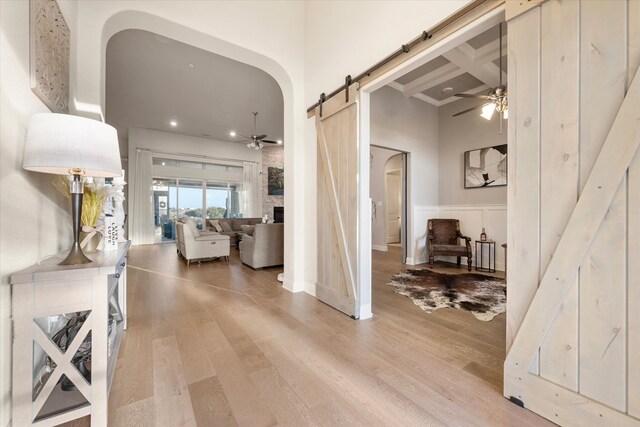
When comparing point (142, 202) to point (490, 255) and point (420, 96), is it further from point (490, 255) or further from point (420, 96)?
point (490, 255)

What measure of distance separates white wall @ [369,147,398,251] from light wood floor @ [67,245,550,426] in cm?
393

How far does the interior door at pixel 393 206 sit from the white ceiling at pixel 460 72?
363cm

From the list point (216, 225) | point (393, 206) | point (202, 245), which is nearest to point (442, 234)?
point (393, 206)

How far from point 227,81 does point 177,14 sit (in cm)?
267

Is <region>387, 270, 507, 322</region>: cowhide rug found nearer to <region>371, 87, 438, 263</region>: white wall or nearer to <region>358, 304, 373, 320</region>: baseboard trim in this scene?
<region>358, 304, 373, 320</region>: baseboard trim

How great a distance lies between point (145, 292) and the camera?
11.2 feet

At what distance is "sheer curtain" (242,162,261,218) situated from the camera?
395 inches

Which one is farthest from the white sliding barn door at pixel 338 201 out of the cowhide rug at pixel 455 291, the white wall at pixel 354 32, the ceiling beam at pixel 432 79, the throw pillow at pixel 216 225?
the throw pillow at pixel 216 225

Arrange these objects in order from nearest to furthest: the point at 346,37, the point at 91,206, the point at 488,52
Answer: the point at 91,206
the point at 346,37
the point at 488,52

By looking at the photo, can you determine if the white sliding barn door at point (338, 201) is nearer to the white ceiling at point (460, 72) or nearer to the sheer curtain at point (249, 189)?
the white ceiling at point (460, 72)

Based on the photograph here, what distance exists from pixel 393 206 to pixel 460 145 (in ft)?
12.7

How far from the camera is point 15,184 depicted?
1168 mm

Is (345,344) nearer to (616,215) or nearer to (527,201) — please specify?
(527,201)

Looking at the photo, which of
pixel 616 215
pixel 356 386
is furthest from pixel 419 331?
pixel 616 215
